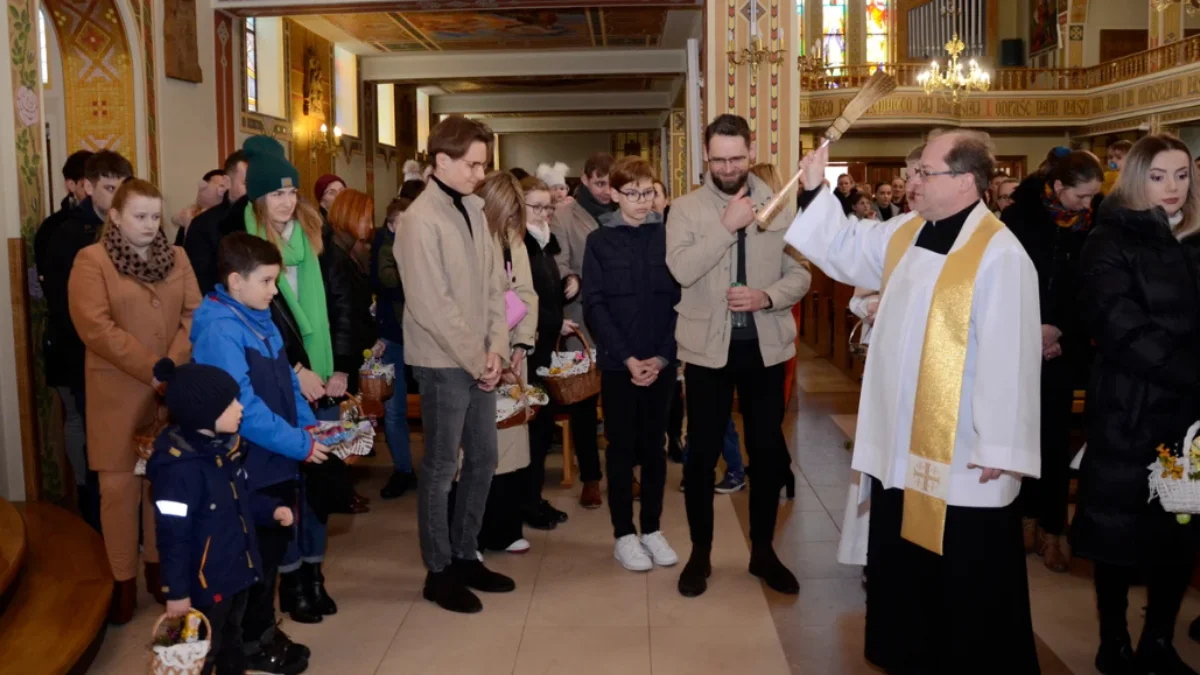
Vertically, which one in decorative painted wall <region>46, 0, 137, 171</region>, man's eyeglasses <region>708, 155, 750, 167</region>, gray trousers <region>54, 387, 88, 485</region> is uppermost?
decorative painted wall <region>46, 0, 137, 171</region>

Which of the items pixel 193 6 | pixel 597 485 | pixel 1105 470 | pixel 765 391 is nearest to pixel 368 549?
pixel 597 485

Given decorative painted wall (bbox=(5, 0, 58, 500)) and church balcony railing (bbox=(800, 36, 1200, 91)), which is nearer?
decorative painted wall (bbox=(5, 0, 58, 500))

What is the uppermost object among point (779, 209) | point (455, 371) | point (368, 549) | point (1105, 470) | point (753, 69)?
point (753, 69)

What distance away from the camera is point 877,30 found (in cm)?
2428

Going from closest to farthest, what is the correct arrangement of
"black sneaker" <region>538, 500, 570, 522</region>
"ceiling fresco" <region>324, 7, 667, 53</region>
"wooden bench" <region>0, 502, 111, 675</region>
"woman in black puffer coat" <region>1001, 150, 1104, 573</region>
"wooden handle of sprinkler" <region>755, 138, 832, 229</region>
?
"wooden handle of sprinkler" <region>755, 138, 832, 229</region> < "wooden bench" <region>0, 502, 111, 675</region> < "woman in black puffer coat" <region>1001, 150, 1104, 573</region> < "black sneaker" <region>538, 500, 570, 522</region> < "ceiling fresco" <region>324, 7, 667, 53</region>

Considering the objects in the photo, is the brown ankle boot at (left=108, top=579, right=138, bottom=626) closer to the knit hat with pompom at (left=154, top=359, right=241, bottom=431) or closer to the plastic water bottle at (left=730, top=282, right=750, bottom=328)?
the knit hat with pompom at (left=154, top=359, right=241, bottom=431)

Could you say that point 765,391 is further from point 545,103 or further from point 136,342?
point 545,103

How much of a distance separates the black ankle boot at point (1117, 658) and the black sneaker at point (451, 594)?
2.06 m

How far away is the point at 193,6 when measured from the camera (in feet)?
29.4

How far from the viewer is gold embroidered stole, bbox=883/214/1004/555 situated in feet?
9.11

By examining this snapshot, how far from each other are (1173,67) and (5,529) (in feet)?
60.3

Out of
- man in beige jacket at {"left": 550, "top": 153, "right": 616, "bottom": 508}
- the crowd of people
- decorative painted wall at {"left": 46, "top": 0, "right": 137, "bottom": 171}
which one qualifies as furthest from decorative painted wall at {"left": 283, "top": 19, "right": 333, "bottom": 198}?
the crowd of people

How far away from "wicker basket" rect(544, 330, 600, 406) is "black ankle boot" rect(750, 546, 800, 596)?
119cm

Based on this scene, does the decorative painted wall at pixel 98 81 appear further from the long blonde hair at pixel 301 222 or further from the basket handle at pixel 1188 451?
the basket handle at pixel 1188 451
